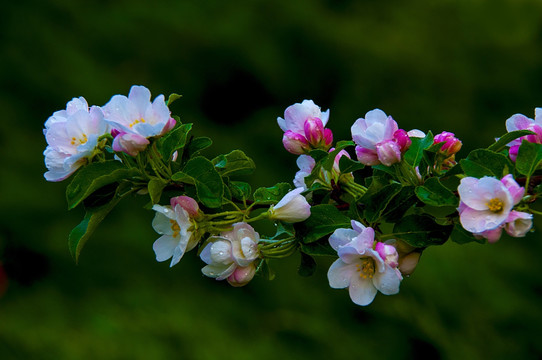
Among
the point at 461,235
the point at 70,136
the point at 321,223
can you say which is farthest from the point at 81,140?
the point at 461,235

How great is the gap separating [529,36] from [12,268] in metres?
1.96

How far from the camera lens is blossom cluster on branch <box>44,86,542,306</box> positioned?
1.78ft

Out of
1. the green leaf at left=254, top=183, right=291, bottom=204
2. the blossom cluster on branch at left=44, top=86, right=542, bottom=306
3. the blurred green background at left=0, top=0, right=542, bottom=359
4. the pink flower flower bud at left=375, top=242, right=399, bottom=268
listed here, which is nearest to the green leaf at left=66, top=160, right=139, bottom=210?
the blossom cluster on branch at left=44, top=86, right=542, bottom=306

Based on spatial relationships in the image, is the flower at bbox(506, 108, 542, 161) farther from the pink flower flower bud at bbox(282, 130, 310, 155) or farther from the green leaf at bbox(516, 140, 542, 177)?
the pink flower flower bud at bbox(282, 130, 310, 155)

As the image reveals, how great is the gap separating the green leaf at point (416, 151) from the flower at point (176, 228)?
0.62 feet

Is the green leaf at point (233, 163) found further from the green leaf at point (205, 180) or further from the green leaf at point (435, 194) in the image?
the green leaf at point (435, 194)

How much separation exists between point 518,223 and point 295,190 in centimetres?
18

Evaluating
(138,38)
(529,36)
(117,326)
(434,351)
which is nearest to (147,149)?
(117,326)

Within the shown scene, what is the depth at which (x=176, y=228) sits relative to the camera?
0.60 metres

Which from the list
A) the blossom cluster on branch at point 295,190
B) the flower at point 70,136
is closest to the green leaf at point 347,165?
the blossom cluster on branch at point 295,190

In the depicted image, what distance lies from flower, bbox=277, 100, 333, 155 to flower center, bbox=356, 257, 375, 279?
0.42ft

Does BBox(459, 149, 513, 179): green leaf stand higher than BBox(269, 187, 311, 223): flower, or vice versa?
BBox(459, 149, 513, 179): green leaf

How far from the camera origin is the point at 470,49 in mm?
2371

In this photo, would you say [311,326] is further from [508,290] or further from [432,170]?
[432,170]
